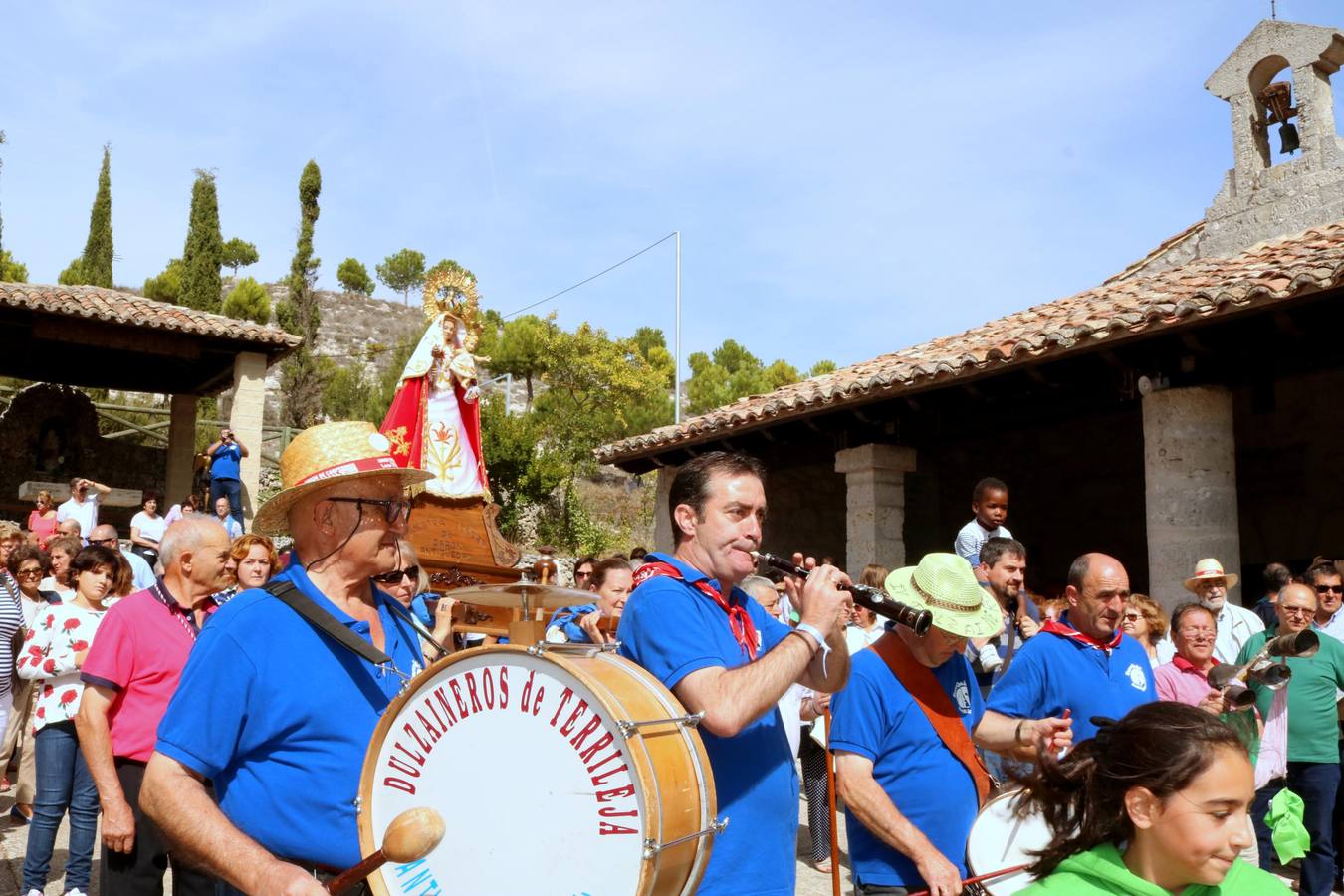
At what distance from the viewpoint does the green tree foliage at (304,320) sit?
33.9 metres

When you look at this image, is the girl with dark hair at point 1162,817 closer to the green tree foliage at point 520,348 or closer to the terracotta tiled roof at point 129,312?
the terracotta tiled roof at point 129,312

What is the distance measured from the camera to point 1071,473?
15.9 m

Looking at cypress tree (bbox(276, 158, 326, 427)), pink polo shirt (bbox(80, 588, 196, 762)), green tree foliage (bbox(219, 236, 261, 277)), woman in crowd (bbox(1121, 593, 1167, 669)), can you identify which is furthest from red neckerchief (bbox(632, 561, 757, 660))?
green tree foliage (bbox(219, 236, 261, 277))

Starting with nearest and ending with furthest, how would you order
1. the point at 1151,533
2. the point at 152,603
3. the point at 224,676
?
1. the point at 224,676
2. the point at 152,603
3. the point at 1151,533

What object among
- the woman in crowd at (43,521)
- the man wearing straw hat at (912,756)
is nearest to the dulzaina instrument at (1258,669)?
the man wearing straw hat at (912,756)

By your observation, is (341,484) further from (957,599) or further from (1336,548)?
(1336,548)

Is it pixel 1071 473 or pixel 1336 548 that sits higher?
pixel 1071 473

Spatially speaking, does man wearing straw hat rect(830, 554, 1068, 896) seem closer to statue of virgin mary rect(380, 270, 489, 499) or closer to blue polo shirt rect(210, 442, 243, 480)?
statue of virgin mary rect(380, 270, 489, 499)

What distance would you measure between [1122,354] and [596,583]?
524cm

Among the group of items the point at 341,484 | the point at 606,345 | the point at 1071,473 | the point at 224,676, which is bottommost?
the point at 224,676

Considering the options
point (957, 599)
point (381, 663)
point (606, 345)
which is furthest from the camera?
point (606, 345)

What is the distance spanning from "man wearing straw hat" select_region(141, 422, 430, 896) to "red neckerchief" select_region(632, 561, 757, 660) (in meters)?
0.60

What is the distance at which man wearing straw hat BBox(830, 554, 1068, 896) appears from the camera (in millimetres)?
3213

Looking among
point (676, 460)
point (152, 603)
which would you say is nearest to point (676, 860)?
point (152, 603)
